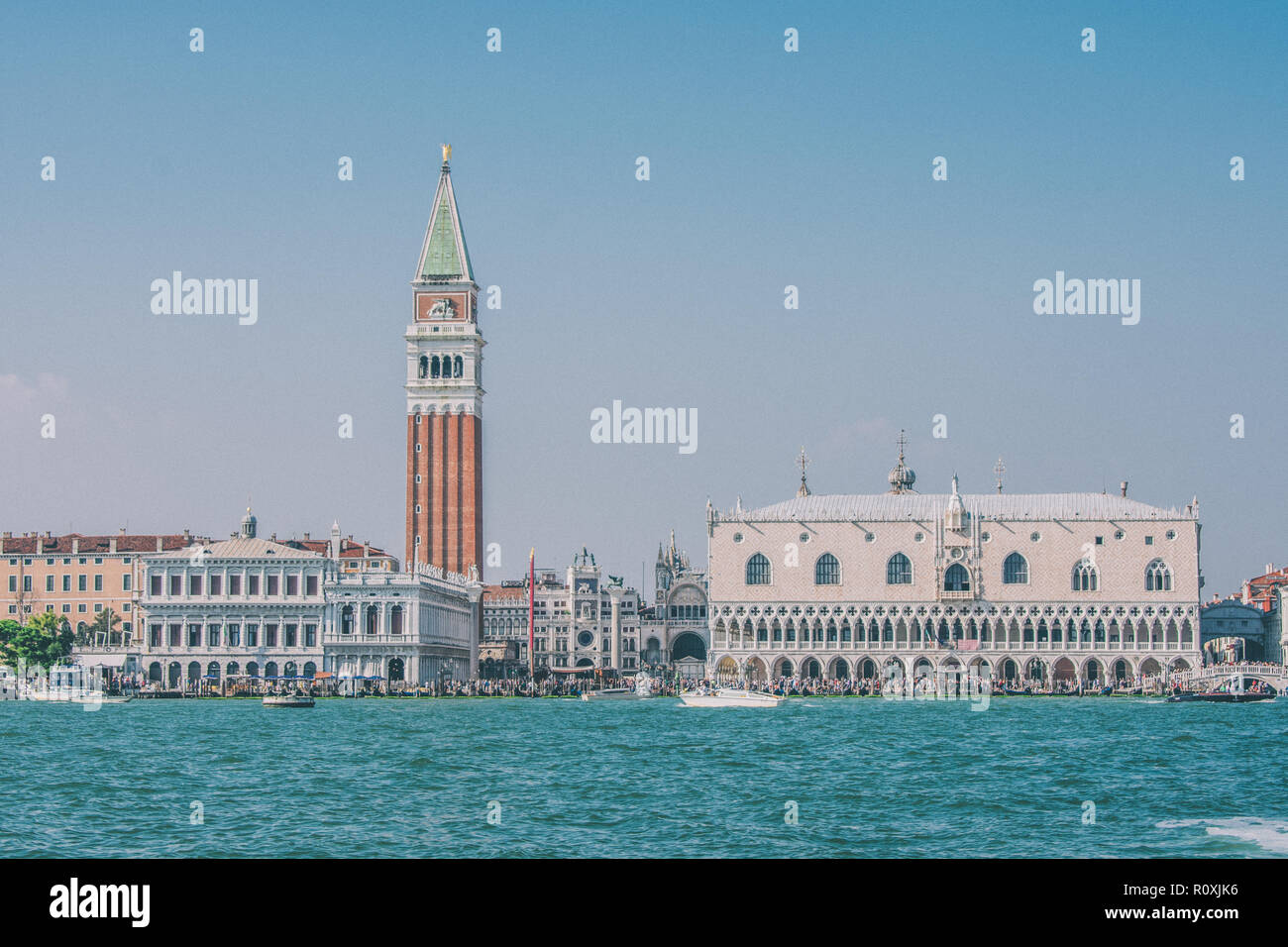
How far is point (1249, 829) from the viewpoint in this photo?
25.9 metres

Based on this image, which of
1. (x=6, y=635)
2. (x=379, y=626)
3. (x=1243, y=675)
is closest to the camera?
(x=1243, y=675)

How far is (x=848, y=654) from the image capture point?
106188 millimetres

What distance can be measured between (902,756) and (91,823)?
21456 millimetres

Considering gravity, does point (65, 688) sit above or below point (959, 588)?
below

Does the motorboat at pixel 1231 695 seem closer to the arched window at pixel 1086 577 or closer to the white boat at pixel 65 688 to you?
the arched window at pixel 1086 577

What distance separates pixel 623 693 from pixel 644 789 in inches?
2604

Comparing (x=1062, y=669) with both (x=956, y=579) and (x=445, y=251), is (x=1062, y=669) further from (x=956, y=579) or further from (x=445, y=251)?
(x=445, y=251)

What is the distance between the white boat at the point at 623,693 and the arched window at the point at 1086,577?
27.8m

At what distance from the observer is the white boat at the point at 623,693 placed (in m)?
96.6

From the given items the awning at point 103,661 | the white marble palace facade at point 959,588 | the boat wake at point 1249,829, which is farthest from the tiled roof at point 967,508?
the boat wake at point 1249,829

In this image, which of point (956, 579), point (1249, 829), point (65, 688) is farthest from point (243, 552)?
point (1249, 829)

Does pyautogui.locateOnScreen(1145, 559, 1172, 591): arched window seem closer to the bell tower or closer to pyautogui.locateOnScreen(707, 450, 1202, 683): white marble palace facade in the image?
pyautogui.locateOnScreen(707, 450, 1202, 683): white marble palace facade
